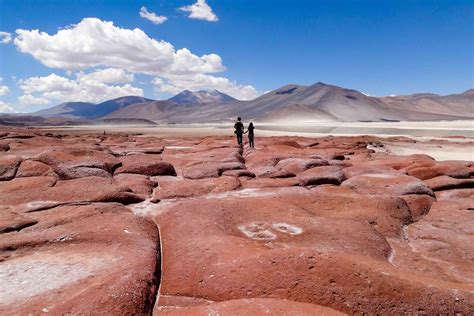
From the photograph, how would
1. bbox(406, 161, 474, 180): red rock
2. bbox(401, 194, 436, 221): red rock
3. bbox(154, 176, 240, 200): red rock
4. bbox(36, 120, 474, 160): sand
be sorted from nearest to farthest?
bbox(401, 194, 436, 221): red rock, bbox(154, 176, 240, 200): red rock, bbox(406, 161, 474, 180): red rock, bbox(36, 120, 474, 160): sand

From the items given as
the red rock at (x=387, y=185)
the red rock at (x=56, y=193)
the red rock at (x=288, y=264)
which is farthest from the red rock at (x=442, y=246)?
the red rock at (x=56, y=193)

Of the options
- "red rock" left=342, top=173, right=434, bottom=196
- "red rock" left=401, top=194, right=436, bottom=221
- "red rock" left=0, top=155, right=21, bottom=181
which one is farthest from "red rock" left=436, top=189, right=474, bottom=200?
"red rock" left=0, top=155, right=21, bottom=181

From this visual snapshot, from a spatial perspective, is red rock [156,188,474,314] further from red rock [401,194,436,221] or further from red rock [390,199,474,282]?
red rock [401,194,436,221]

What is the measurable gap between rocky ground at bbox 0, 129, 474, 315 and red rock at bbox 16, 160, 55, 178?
0.15ft

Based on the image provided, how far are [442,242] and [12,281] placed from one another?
6511 mm

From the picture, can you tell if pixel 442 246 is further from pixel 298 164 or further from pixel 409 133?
pixel 409 133

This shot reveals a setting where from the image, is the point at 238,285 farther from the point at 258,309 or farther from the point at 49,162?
the point at 49,162

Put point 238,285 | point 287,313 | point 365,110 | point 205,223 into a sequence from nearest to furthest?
point 287,313 → point 238,285 → point 205,223 → point 365,110

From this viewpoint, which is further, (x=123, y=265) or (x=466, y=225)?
(x=466, y=225)

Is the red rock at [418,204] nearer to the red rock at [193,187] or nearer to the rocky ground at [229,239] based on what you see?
the rocky ground at [229,239]

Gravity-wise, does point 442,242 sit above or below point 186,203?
below

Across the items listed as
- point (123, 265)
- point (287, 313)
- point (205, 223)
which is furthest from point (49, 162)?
point (287, 313)

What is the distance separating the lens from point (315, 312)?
3.84 m

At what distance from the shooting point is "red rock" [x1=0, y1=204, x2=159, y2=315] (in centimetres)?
391
